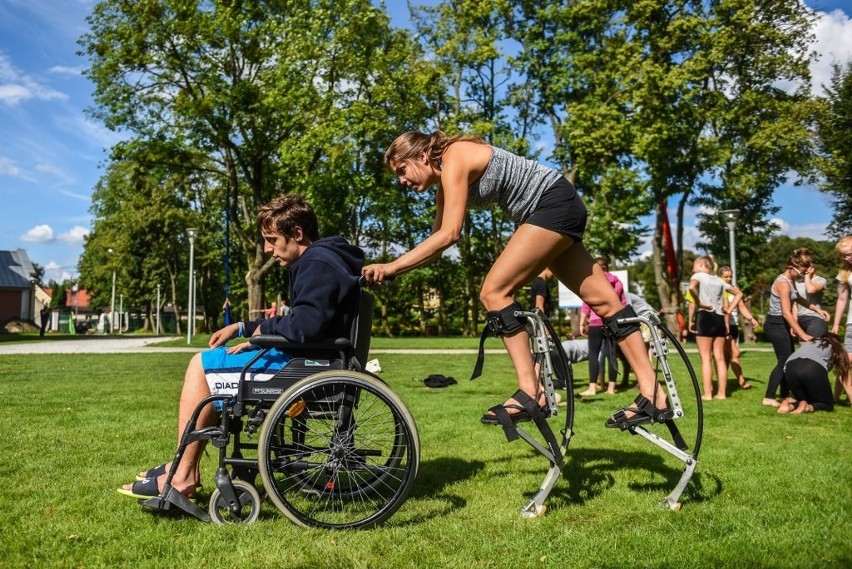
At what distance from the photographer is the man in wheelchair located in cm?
325

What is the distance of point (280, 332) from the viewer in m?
3.26

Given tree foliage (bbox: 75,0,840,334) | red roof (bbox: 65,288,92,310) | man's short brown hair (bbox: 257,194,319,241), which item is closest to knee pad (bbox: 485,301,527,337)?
man's short brown hair (bbox: 257,194,319,241)

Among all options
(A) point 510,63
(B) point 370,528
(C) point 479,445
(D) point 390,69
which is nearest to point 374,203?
(D) point 390,69

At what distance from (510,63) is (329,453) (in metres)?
33.1

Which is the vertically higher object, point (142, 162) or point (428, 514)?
point (142, 162)

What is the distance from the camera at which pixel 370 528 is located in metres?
3.26

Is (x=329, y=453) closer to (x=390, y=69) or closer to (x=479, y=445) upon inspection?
(x=479, y=445)

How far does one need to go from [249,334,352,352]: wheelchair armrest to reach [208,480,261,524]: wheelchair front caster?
68cm

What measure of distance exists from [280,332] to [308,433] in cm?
52

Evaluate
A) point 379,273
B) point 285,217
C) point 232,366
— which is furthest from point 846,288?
point 232,366

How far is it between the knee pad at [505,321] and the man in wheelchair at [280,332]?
2.49ft

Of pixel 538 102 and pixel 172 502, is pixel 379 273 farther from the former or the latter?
pixel 538 102

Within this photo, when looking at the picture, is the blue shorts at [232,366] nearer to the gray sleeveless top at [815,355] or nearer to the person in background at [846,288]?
the gray sleeveless top at [815,355]

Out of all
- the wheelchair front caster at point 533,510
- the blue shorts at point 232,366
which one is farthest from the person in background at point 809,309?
the blue shorts at point 232,366
